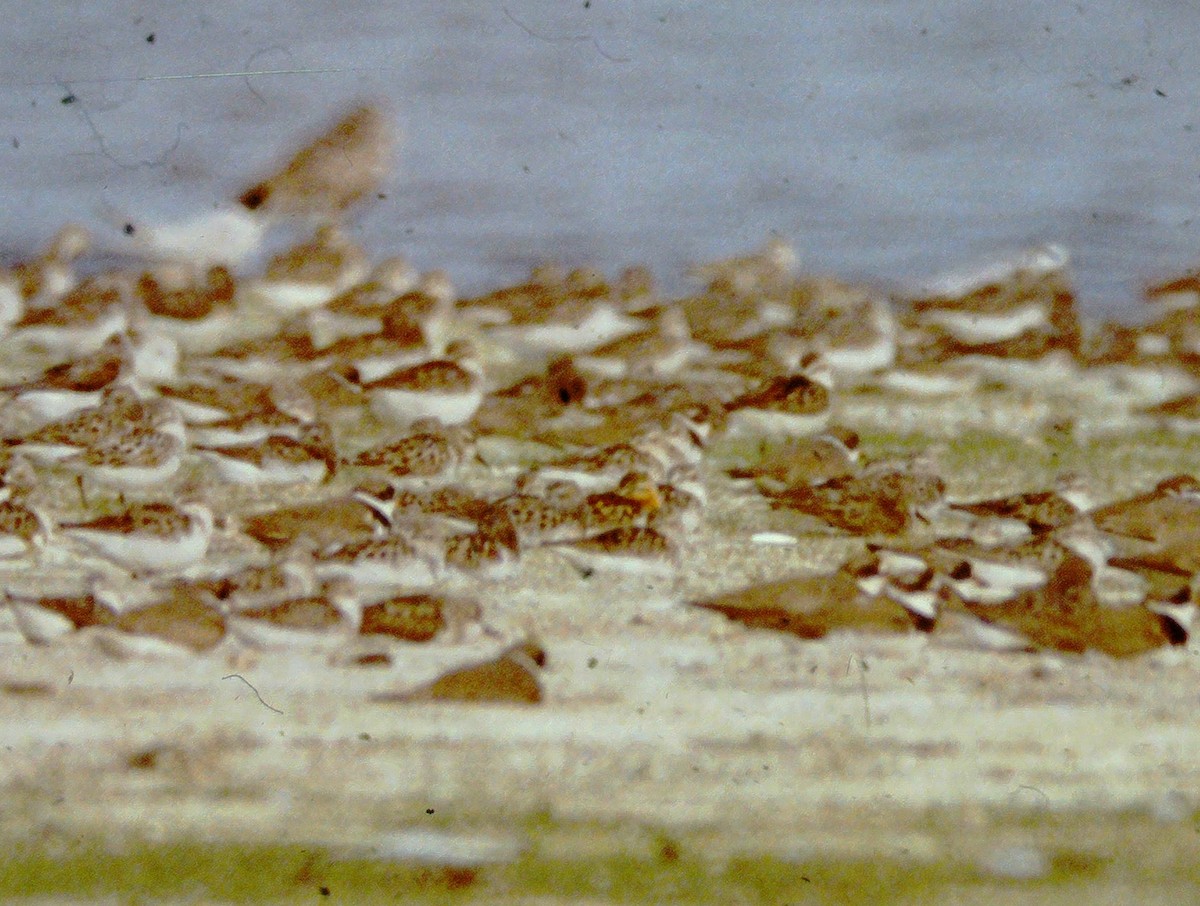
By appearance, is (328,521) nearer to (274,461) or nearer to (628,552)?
(274,461)

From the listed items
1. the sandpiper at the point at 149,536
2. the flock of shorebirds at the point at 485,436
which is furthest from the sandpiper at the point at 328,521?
the sandpiper at the point at 149,536

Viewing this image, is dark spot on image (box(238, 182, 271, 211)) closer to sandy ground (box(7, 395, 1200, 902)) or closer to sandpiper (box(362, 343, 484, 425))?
sandpiper (box(362, 343, 484, 425))

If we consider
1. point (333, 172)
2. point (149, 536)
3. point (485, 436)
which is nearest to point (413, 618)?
point (149, 536)

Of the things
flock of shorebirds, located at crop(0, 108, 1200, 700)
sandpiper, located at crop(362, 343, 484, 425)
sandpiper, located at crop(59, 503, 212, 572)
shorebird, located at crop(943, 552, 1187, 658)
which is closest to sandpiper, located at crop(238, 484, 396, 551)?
flock of shorebirds, located at crop(0, 108, 1200, 700)

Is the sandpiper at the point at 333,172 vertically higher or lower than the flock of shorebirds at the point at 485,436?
higher

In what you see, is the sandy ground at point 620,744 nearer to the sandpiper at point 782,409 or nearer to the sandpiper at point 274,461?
the sandpiper at point 274,461

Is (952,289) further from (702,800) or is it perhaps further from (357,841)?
(357,841)

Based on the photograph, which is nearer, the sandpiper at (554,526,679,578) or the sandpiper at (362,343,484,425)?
the sandpiper at (554,526,679,578)

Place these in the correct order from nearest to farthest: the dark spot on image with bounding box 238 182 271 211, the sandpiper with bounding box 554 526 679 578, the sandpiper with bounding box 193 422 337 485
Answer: the sandpiper with bounding box 554 526 679 578 < the sandpiper with bounding box 193 422 337 485 < the dark spot on image with bounding box 238 182 271 211

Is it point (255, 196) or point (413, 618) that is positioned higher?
point (255, 196)
